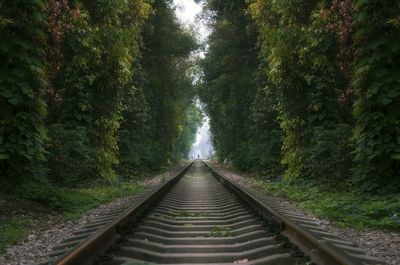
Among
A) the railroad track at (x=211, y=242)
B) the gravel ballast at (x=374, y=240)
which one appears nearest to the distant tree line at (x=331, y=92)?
the gravel ballast at (x=374, y=240)

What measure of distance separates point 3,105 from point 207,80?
24.1m

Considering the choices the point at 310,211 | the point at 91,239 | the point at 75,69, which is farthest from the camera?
the point at 75,69

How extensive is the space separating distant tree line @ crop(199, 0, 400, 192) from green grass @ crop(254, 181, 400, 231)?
465 millimetres

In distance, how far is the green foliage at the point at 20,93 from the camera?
8211mm

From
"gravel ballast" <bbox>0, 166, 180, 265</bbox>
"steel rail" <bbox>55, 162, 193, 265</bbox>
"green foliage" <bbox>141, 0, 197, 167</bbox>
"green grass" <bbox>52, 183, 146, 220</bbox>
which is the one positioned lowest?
"gravel ballast" <bbox>0, 166, 180, 265</bbox>

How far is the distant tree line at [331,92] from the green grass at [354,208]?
1.52ft

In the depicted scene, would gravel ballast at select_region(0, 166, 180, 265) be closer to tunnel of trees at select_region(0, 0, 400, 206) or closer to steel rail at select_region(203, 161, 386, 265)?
tunnel of trees at select_region(0, 0, 400, 206)

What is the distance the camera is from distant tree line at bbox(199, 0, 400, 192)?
9.40m

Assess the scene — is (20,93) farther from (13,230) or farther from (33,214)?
(13,230)

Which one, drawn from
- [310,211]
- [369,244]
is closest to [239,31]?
[310,211]

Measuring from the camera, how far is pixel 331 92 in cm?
1350

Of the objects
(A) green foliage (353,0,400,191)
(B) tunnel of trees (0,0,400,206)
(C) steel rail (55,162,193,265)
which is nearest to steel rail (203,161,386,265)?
(C) steel rail (55,162,193,265)

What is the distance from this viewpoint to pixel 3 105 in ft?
27.1

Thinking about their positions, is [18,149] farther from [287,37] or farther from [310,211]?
[287,37]
